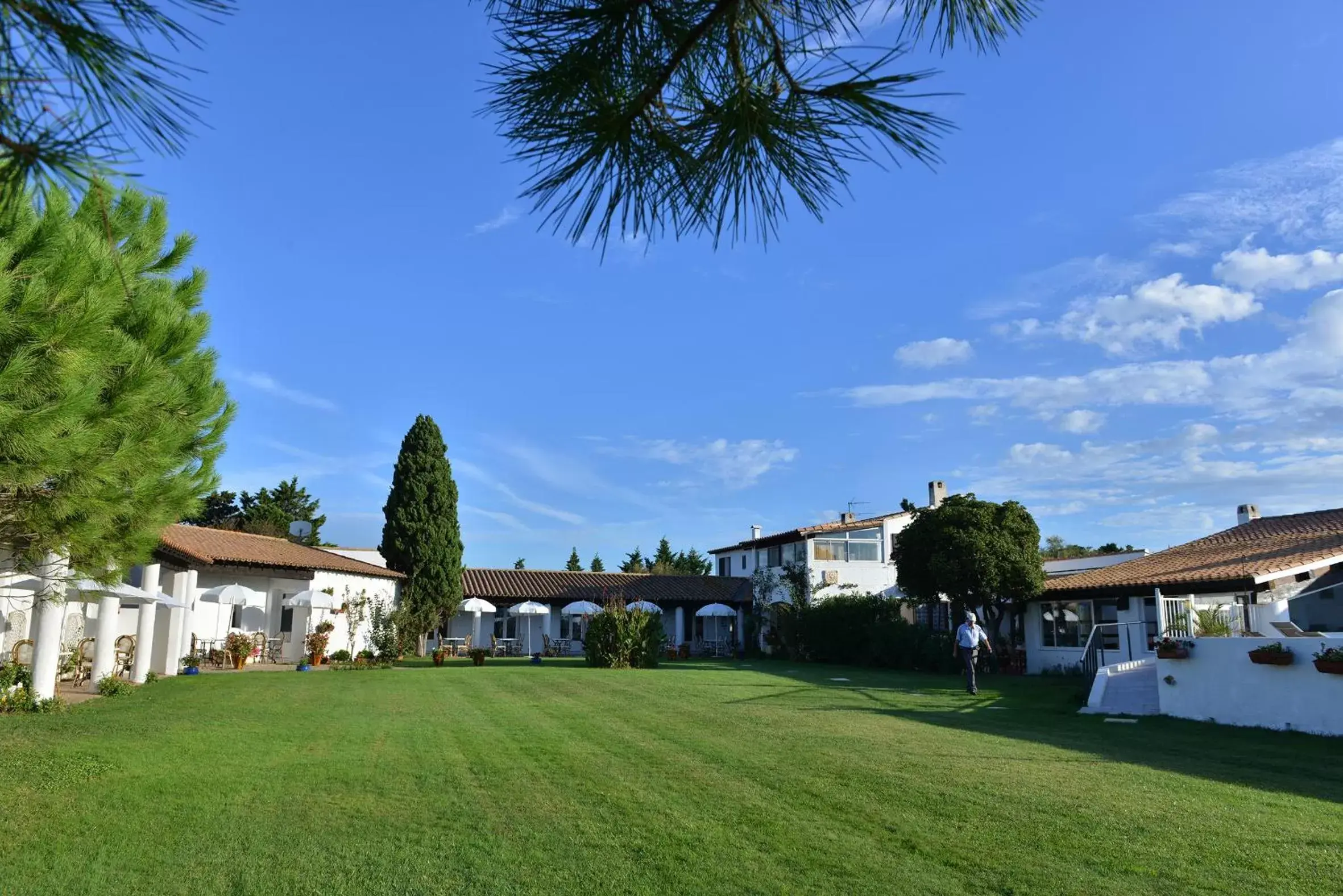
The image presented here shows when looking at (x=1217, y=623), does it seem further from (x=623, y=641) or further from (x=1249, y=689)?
(x=623, y=641)

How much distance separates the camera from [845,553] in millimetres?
35562

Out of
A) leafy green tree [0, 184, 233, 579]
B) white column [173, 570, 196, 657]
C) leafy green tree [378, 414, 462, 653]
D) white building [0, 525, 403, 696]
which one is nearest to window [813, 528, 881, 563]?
leafy green tree [378, 414, 462, 653]

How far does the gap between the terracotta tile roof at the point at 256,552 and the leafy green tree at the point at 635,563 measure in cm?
2907

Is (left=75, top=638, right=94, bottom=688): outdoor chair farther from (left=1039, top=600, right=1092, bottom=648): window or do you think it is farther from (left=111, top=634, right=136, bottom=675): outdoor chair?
(left=1039, top=600, right=1092, bottom=648): window

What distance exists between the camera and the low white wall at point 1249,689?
36.9 feet

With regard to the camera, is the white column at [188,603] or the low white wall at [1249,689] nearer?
the low white wall at [1249,689]

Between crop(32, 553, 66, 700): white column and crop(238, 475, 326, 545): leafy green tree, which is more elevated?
crop(238, 475, 326, 545): leafy green tree

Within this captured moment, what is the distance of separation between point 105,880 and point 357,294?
632cm

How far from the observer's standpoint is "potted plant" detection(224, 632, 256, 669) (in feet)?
73.9

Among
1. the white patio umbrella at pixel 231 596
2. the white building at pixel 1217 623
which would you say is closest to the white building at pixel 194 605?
the white patio umbrella at pixel 231 596

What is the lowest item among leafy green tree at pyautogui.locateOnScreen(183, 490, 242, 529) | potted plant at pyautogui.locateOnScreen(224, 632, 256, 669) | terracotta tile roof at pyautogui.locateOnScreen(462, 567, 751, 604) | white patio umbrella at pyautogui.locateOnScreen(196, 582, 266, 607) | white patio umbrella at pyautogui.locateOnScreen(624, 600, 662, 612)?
potted plant at pyautogui.locateOnScreen(224, 632, 256, 669)

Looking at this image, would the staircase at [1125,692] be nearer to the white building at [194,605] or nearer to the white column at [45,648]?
the white building at [194,605]

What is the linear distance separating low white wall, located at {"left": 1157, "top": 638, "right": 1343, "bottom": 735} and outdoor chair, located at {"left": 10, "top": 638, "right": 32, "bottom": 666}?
1915cm

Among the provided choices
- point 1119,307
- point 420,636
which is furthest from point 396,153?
point 420,636
